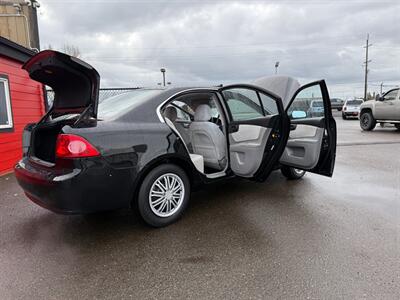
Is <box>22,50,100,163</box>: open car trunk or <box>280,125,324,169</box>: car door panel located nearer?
<box>22,50,100,163</box>: open car trunk

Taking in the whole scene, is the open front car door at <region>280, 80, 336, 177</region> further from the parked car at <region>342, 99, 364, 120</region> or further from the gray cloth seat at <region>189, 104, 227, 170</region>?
the parked car at <region>342, 99, 364, 120</region>

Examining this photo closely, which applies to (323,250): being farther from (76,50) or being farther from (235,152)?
(76,50)

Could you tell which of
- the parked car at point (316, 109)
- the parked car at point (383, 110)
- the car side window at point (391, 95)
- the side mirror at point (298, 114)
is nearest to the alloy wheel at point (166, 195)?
the side mirror at point (298, 114)

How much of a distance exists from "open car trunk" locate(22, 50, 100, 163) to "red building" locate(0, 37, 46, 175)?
3323 millimetres

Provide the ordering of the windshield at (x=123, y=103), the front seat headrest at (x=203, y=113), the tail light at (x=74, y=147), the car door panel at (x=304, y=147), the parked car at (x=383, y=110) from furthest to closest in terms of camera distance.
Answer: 1. the parked car at (x=383, y=110)
2. the front seat headrest at (x=203, y=113)
3. the car door panel at (x=304, y=147)
4. the windshield at (x=123, y=103)
5. the tail light at (x=74, y=147)

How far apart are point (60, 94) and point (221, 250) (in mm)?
2454

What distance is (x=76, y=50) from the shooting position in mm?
24484

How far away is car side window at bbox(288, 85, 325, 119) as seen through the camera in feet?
11.9

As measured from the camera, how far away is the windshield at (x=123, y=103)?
283cm

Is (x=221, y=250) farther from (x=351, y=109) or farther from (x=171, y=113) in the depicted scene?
(x=351, y=109)

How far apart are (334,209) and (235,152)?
1373 millimetres

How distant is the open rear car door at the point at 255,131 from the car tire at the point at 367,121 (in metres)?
10.9

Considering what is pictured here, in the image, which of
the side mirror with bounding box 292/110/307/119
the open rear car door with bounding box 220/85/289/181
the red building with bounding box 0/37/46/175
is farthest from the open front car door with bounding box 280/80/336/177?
the red building with bounding box 0/37/46/175

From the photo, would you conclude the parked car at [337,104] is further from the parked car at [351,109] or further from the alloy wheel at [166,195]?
the alloy wheel at [166,195]
